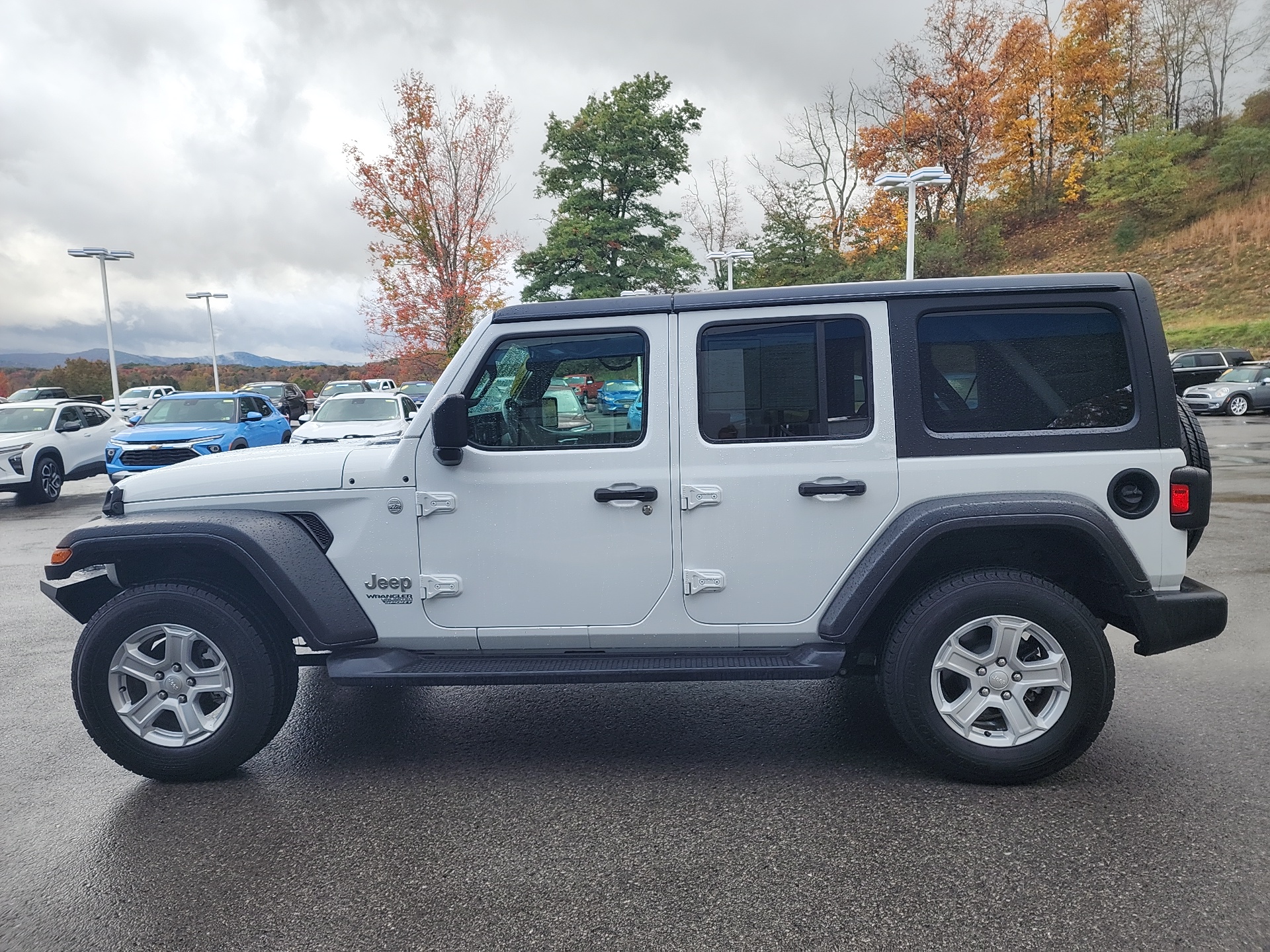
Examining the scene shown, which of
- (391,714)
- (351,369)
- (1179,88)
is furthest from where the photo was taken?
(351,369)

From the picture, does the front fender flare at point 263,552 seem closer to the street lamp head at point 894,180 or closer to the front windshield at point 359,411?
the front windshield at point 359,411

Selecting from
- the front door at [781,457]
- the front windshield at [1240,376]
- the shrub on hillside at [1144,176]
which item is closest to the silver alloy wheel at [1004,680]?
the front door at [781,457]

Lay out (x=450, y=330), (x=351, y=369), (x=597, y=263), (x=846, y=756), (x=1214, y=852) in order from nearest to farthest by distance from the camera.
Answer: (x=1214, y=852) → (x=846, y=756) → (x=450, y=330) → (x=597, y=263) → (x=351, y=369)

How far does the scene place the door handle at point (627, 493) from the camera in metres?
3.65

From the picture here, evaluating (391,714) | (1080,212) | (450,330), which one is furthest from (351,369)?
(391,714)

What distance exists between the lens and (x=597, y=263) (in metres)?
34.7

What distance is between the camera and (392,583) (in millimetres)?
3752

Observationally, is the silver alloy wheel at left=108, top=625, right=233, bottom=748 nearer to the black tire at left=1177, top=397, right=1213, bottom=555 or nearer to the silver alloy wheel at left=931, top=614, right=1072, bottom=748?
the silver alloy wheel at left=931, top=614, right=1072, bottom=748

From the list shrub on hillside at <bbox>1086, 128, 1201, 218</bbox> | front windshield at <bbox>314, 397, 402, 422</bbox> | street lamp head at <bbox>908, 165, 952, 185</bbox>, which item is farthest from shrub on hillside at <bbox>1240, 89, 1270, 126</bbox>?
front windshield at <bbox>314, 397, 402, 422</bbox>

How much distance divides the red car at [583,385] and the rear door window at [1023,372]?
4.50 feet

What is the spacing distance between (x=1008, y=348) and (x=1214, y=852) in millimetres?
1990

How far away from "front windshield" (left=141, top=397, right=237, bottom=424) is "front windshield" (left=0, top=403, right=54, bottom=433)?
146 centimetres

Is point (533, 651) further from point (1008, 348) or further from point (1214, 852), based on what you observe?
point (1214, 852)

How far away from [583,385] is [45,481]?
14105 mm
